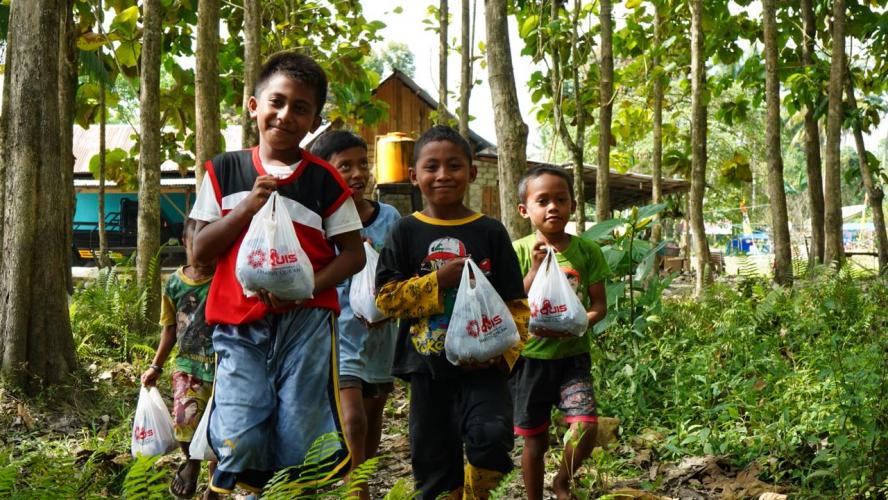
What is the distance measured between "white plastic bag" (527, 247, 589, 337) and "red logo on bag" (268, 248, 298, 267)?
4.18 feet

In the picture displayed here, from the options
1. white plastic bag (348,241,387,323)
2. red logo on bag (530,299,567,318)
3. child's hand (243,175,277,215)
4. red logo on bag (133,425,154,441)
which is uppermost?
child's hand (243,175,277,215)

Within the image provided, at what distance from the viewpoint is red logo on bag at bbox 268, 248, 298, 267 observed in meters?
2.36

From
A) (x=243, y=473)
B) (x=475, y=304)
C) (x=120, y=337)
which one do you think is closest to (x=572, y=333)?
(x=475, y=304)

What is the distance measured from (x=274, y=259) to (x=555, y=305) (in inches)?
52.9

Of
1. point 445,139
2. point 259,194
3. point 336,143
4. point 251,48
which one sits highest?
point 251,48

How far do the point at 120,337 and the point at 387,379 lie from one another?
448 centimetres

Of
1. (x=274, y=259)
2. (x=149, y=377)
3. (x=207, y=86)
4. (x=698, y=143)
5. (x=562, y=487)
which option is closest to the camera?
(x=274, y=259)

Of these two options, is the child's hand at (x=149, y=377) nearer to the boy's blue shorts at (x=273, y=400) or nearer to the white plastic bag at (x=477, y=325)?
the boy's blue shorts at (x=273, y=400)

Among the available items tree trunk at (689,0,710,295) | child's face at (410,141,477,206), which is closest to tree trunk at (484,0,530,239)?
child's face at (410,141,477,206)

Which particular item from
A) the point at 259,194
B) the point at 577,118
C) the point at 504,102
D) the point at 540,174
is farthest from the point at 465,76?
the point at 259,194

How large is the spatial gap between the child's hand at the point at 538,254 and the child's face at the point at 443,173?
0.60 metres

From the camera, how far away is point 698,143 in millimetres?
9375

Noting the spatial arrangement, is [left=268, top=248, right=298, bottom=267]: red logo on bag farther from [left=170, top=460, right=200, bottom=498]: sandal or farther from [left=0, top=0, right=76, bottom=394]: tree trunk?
[left=0, top=0, right=76, bottom=394]: tree trunk

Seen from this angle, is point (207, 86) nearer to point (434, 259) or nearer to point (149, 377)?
point (149, 377)
